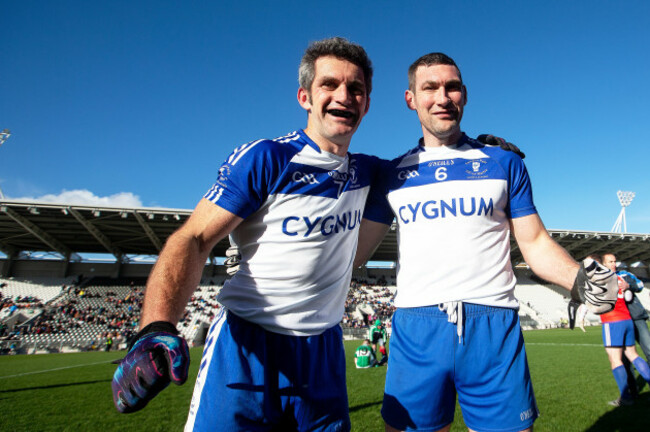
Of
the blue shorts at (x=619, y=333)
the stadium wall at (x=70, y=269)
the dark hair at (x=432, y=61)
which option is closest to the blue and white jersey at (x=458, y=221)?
the dark hair at (x=432, y=61)

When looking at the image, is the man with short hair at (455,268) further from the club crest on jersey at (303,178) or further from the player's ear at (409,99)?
the club crest on jersey at (303,178)

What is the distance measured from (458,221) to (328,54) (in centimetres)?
127

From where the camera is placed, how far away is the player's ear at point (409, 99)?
2783 mm

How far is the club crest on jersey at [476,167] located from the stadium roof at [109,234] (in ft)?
96.0

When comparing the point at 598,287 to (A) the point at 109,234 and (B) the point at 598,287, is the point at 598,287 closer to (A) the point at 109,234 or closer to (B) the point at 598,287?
(B) the point at 598,287

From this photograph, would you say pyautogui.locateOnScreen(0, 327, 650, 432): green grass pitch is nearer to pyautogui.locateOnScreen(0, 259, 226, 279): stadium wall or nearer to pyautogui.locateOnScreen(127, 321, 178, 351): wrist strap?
pyautogui.locateOnScreen(127, 321, 178, 351): wrist strap

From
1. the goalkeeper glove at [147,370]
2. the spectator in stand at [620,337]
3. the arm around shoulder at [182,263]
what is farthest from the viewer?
the spectator in stand at [620,337]

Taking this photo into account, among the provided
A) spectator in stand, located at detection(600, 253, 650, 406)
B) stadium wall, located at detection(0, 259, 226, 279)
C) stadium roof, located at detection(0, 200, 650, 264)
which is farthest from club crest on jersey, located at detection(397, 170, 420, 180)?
stadium wall, located at detection(0, 259, 226, 279)

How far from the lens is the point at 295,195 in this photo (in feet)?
6.13

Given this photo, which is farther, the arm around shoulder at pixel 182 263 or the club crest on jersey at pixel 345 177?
the club crest on jersey at pixel 345 177

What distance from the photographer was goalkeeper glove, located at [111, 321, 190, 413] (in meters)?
Result: 1.06

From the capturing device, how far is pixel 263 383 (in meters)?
1.64

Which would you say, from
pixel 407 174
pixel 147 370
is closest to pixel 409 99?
pixel 407 174

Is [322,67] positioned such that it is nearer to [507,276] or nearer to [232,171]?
[232,171]
